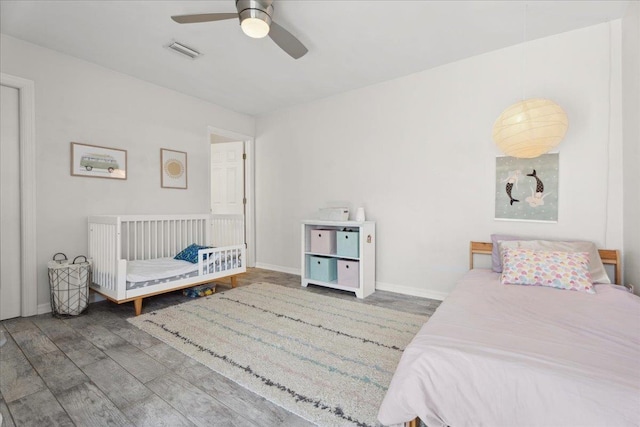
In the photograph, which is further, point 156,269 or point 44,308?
point 156,269

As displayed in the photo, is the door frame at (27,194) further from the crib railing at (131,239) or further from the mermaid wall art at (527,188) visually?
the mermaid wall art at (527,188)

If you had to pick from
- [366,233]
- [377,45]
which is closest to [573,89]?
[377,45]

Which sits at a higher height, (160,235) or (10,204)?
(10,204)

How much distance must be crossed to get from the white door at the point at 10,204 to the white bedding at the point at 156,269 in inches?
34.7

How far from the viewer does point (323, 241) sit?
11.4ft

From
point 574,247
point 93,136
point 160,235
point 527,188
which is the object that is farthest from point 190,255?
point 574,247

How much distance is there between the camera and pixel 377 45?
2619 mm

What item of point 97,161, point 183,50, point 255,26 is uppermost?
point 183,50

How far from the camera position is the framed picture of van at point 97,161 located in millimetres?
2863

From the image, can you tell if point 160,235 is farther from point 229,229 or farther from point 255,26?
point 255,26

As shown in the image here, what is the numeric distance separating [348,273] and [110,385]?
2280 mm

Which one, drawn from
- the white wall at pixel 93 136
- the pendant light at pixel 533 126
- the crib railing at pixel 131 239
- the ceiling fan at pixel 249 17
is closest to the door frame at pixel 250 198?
the white wall at pixel 93 136

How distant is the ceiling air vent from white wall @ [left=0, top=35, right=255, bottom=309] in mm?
970

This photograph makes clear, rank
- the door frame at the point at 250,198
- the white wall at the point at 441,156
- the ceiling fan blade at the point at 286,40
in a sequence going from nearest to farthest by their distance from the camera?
the ceiling fan blade at the point at 286,40 → the white wall at the point at 441,156 → the door frame at the point at 250,198
